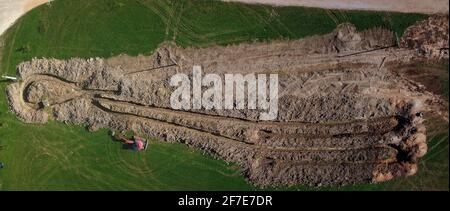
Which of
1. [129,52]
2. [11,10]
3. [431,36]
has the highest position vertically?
[11,10]

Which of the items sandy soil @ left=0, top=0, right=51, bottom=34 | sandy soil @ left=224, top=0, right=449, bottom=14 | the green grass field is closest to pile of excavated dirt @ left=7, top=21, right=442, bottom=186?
the green grass field

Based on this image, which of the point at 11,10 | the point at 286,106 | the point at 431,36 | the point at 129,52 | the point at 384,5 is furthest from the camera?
the point at 11,10

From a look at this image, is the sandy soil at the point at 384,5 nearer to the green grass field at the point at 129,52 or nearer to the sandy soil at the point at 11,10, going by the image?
the green grass field at the point at 129,52

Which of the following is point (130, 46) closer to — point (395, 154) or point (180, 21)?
point (180, 21)

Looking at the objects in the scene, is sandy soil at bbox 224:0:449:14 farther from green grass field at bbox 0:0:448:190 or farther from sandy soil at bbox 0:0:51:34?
sandy soil at bbox 0:0:51:34

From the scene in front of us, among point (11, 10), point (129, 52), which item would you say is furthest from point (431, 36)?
point (11, 10)

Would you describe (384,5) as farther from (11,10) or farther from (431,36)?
(11,10)
